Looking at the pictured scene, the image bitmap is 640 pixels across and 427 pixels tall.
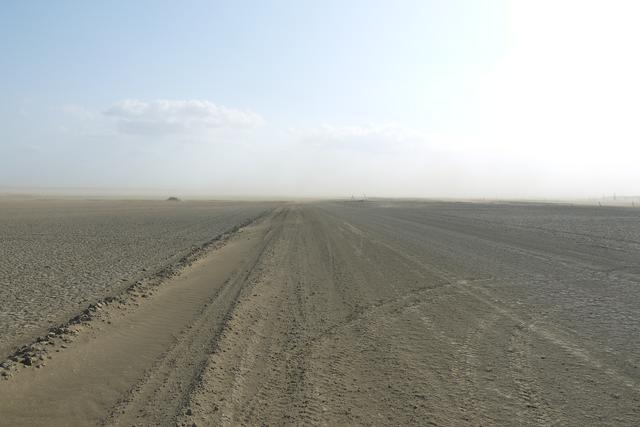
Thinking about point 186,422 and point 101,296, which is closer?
point 186,422

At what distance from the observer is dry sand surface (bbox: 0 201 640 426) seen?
400 cm

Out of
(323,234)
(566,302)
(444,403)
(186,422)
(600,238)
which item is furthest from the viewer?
(323,234)

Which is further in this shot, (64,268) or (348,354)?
(64,268)

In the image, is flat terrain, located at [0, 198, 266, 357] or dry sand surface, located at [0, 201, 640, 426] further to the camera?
flat terrain, located at [0, 198, 266, 357]

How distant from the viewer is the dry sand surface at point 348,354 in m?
4.00

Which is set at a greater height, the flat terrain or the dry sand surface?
the dry sand surface

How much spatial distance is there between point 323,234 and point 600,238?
12.7m

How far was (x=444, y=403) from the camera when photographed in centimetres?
410

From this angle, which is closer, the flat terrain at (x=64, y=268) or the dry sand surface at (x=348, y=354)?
the dry sand surface at (x=348, y=354)

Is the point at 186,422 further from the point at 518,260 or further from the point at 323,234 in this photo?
the point at 323,234

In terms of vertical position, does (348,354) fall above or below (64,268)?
above

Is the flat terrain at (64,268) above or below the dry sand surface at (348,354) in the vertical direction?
below

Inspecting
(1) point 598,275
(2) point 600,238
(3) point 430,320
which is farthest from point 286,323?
(2) point 600,238

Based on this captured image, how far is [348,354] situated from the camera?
5430mm
